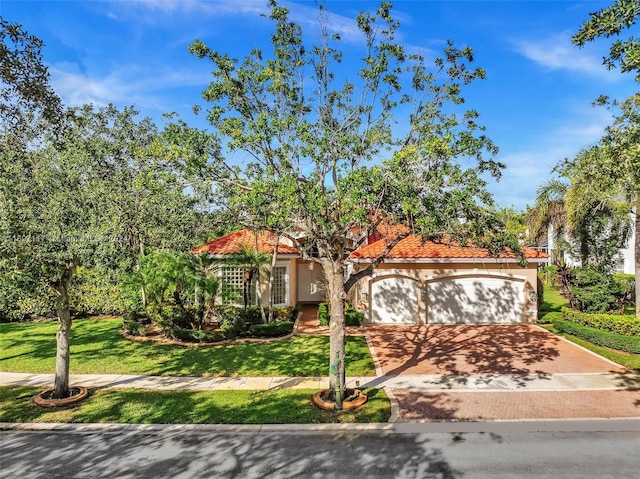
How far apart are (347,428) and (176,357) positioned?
7.45 meters

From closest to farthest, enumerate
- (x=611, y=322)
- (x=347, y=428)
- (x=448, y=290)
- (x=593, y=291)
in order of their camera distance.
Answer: (x=347, y=428) < (x=611, y=322) < (x=593, y=291) < (x=448, y=290)

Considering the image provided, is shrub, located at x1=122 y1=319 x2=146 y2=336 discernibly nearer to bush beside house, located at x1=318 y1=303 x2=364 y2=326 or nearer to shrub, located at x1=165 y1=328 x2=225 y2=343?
shrub, located at x1=165 y1=328 x2=225 y2=343

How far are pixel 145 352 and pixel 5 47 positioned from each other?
10.4 meters

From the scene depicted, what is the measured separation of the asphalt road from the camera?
6.75 meters

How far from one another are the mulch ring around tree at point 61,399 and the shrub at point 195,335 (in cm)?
500

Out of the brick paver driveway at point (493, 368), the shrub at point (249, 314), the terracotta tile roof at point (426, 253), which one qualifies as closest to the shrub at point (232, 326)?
the shrub at point (249, 314)

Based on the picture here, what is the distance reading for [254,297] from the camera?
20672 millimetres

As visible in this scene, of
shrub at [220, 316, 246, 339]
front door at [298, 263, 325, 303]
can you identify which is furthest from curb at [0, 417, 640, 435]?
front door at [298, 263, 325, 303]

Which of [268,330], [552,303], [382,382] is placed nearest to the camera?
[382,382]

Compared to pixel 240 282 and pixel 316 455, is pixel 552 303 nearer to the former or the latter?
pixel 240 282

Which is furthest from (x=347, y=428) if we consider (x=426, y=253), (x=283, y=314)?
(x=426, y=253)

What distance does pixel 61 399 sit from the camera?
31.2ft

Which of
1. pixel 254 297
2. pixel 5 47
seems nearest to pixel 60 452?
pixel 5 47

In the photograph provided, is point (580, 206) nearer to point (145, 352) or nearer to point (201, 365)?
point (201, 365)
